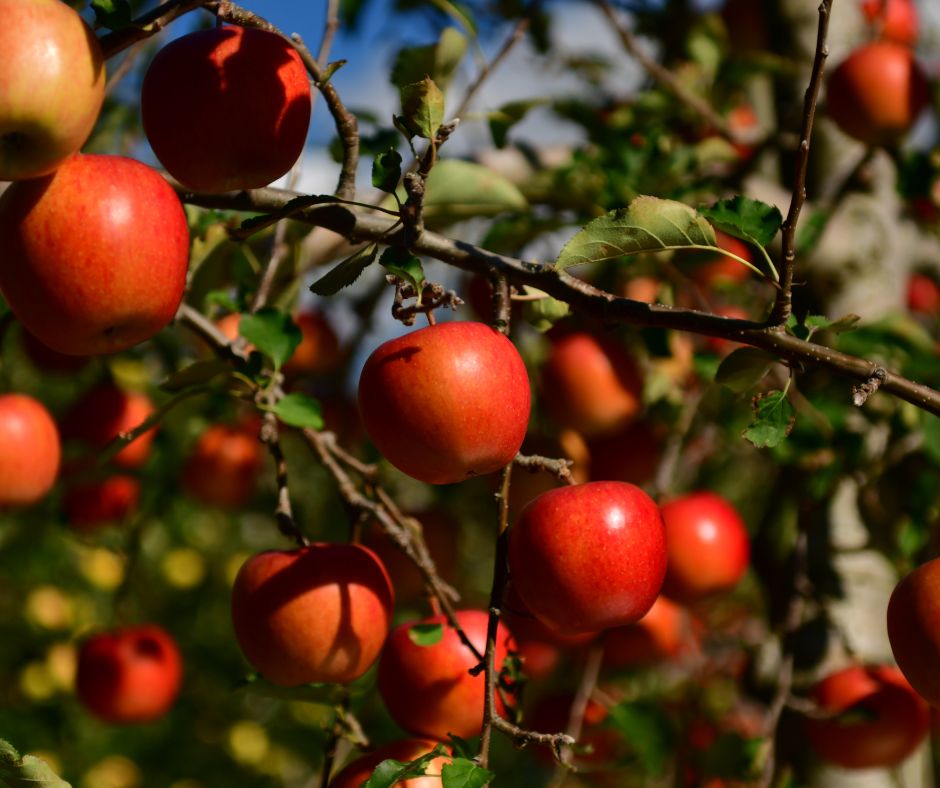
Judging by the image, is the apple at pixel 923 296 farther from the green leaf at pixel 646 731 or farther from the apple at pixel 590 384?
the green leaf at pixel 646 731

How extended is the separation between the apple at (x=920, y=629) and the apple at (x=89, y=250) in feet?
1.65

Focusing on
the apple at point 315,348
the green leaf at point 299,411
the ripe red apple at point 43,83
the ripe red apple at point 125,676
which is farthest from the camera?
the apple at point 315,348

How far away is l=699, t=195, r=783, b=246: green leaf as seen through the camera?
632 mm

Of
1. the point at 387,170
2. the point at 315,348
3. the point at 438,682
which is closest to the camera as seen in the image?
the point at 387,170

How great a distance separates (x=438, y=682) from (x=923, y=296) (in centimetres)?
125

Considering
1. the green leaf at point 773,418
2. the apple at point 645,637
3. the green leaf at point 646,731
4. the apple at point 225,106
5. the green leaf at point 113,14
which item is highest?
the green leaf at point 113,14

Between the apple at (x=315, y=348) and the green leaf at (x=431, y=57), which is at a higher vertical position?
the green leaf at (x=431, y=57)

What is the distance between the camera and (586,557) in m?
0.63

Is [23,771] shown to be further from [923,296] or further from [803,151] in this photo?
[923,296]

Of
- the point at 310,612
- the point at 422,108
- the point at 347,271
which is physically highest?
the point at 422,108

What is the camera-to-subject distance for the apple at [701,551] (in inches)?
41.6

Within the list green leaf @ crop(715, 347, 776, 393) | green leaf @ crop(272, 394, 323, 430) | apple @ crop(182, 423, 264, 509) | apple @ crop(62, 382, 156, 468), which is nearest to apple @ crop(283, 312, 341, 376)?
apple @ crop(182, 423, 264, 509)

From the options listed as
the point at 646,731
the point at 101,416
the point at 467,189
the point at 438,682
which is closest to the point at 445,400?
the point at 438,682

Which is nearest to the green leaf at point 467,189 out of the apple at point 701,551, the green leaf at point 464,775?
the apple at point 701,551
